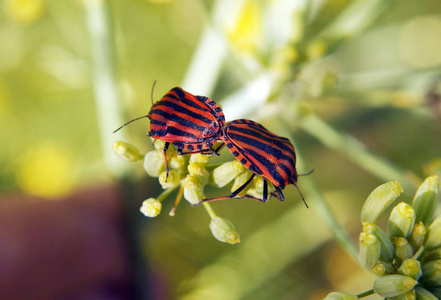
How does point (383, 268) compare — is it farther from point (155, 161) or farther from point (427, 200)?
point (155, 161)

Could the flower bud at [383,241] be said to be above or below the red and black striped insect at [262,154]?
below

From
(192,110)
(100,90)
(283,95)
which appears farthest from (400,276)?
(100,90)

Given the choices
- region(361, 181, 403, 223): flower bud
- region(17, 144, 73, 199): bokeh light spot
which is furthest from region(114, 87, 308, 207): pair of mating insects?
region(17, 144, 73, 199): bokeh light spot

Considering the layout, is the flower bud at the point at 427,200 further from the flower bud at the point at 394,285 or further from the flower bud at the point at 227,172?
the flower bud at the point at 227,172

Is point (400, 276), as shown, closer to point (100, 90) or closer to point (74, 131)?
point (100, 90)

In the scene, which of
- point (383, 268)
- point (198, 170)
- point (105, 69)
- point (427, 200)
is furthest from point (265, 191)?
point (105, 69)

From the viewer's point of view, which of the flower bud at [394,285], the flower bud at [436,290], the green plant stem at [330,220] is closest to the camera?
the flower bud at [394,285]

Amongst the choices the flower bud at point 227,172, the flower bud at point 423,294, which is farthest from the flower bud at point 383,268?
the flower bud at point 227,172
